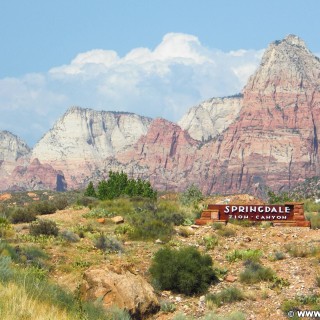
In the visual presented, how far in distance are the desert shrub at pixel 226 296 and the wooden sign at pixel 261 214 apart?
12029 mm

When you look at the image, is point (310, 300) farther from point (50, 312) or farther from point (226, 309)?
point (50, 312)

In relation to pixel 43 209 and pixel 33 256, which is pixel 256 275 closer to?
pixel 33 256

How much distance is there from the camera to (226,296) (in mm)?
19578

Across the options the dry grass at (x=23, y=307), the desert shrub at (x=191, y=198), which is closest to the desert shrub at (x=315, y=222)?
the desert shrub at (x=191, y=198)

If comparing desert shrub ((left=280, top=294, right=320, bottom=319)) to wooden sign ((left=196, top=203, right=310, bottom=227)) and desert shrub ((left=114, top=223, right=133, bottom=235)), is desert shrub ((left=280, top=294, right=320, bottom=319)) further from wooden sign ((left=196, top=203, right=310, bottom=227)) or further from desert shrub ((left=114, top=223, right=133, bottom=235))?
wooden sign ((left=196, top=203, right=310, bottom=227))

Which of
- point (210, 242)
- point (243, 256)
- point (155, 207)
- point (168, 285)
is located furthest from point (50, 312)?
point (155, 207)

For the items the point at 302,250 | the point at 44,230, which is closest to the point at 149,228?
the point at 44,230

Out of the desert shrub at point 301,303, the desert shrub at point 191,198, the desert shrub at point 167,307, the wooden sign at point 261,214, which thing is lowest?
the desert shrub at point 167,307

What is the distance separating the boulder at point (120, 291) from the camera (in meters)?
16.9

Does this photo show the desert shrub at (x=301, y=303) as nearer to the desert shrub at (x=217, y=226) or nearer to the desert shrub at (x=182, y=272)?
the desert shrub at (x=182, y=272)

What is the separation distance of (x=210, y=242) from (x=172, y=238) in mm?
2080

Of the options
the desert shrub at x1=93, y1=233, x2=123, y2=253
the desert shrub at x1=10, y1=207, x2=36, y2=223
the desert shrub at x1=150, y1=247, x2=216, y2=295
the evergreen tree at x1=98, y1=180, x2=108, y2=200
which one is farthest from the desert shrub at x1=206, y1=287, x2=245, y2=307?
the evergreen tree at x1=98, y1=180, x2=108, y2=200

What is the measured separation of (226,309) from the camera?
18.8m

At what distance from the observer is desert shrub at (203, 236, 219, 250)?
86.5 feet
